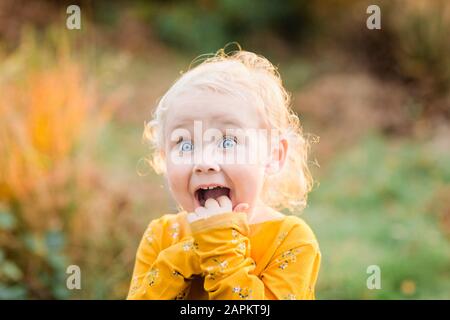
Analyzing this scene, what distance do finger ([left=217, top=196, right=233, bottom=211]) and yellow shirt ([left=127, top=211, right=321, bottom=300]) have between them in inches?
1.3

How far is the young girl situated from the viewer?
1.98 meters

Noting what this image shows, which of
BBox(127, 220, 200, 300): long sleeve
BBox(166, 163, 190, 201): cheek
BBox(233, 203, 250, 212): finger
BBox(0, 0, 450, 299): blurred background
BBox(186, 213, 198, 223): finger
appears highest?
BBox(0, 0, 450, 299): blurred background

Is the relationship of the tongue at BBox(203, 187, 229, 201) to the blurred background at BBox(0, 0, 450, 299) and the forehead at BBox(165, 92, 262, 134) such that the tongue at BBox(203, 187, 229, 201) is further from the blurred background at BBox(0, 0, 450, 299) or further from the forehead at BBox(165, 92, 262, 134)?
the blurred background at BBox(0, 0, 450, 299)

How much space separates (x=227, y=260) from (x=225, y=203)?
0.17 metres

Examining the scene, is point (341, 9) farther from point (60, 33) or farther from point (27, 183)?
point (27, 183)

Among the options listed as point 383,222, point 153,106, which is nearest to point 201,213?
point 383,222

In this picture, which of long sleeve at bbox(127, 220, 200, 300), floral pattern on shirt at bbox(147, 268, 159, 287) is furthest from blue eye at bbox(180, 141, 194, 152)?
floral pattern on shirt at bbox(147, 268, 159, 287)

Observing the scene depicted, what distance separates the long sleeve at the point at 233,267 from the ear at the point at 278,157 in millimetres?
270

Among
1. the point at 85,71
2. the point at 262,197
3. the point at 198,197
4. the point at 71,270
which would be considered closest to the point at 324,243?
the point at 71,270

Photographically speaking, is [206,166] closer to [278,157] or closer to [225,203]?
[225,203]

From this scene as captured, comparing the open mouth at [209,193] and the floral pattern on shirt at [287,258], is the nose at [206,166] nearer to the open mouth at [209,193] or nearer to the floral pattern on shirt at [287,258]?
the open mouth at [209,193]

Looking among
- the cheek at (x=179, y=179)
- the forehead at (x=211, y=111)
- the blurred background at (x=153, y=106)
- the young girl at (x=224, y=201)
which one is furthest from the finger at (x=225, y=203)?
the blurred background at (x=153, y=106)

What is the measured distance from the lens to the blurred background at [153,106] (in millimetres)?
4285

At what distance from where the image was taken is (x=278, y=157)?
227 centimetres
